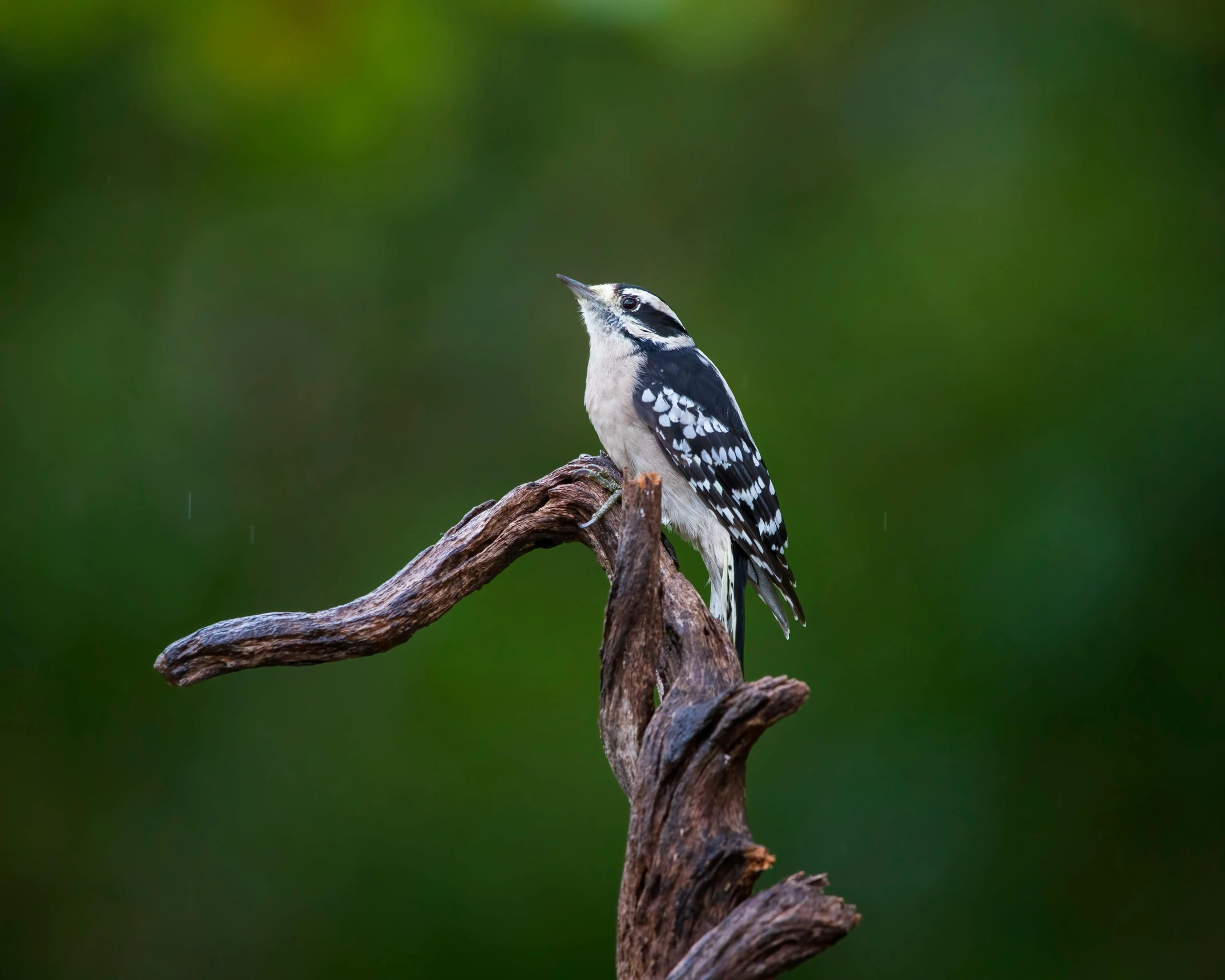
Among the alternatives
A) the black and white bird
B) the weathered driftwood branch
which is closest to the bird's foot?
the weathered driftwood branch

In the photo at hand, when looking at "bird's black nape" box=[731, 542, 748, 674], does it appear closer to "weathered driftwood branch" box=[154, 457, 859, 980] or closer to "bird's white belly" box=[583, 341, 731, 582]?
"bird's white belly" box=[583, 341, 731, 582]

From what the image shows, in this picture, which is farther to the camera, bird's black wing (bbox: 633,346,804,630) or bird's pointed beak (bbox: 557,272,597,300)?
bird's pointed beak (bbox: 557,272,597,300)

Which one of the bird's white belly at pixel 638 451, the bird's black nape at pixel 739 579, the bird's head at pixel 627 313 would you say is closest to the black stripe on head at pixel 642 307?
the bird's head at pixel 627 313

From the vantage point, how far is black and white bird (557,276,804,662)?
276 centimetres

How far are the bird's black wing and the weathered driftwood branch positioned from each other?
33 centimetres

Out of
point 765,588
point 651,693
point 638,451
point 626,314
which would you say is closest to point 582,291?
point 626,314

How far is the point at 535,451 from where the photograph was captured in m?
4.19

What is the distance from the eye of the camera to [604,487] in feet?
7.99

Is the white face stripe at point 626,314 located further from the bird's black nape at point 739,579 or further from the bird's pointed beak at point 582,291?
the bird's black nape at point 739,579

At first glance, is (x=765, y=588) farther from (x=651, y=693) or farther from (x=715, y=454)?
(x=651, y=693)

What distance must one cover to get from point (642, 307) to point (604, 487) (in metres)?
0.74

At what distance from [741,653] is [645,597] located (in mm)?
911

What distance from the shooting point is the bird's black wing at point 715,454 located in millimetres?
2750

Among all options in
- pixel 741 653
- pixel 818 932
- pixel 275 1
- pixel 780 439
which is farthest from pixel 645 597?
pixel 275 1
